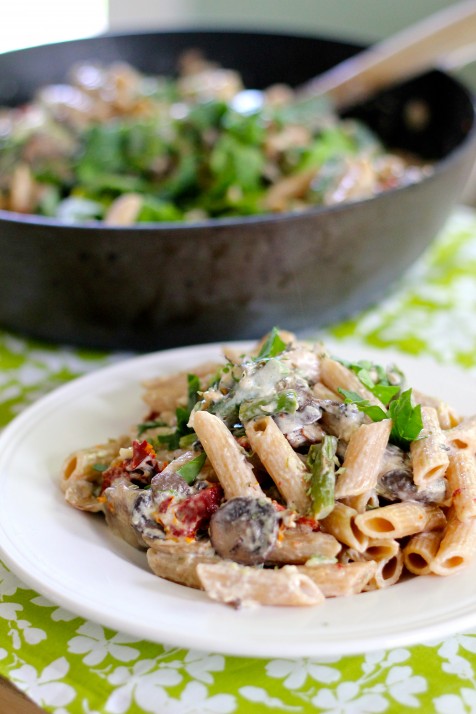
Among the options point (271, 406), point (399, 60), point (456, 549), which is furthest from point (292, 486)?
point (399, 60)

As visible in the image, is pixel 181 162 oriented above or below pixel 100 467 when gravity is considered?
above

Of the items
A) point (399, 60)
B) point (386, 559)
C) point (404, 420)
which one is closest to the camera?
point (386, 559)

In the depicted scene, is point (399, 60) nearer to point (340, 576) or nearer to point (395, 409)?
point (395, 409)

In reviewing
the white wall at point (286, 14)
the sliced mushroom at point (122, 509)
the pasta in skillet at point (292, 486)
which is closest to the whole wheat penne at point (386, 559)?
the pasta in skillet at point (292, 486)

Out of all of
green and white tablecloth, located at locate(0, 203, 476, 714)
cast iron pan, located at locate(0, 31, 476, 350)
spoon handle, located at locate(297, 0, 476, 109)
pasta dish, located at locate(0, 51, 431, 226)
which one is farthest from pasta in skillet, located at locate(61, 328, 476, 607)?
spoon handle, located at locate(297, 0, 476, 109)

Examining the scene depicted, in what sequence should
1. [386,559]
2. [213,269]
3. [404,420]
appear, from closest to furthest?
[386,559], [404,420], [213,269]

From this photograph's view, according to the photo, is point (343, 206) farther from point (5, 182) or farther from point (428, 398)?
point (5, 182)
